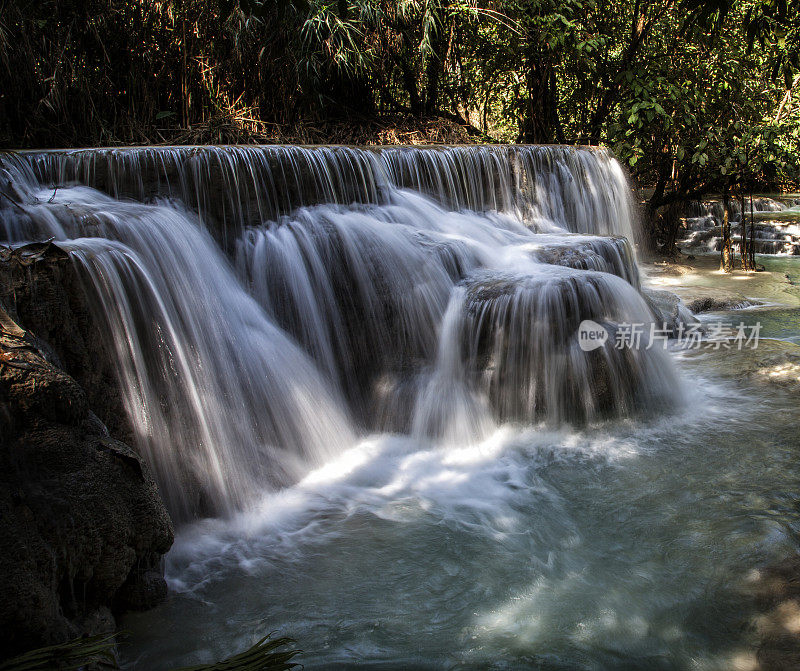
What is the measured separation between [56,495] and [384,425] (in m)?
2.73

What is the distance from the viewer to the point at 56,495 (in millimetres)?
2371

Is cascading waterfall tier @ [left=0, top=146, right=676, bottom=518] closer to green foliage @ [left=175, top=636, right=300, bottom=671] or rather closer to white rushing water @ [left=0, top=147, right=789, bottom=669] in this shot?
white rushing water @ [left=0, top=147, right=789, bottom=669]

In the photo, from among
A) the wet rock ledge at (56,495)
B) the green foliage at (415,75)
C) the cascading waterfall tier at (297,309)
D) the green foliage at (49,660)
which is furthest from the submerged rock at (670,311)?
the green foliage at (49,660)

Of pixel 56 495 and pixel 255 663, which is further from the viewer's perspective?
pixel 56 495

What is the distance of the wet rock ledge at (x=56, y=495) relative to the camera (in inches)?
84.5

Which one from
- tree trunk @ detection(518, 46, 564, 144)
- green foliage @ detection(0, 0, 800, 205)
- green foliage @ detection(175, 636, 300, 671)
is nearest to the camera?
green foliage @ detection(175, 636, 300, 671)

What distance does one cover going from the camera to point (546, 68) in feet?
37.6

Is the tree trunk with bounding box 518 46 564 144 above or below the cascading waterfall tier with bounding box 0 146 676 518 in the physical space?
above

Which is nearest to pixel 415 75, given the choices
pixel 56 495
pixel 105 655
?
pixel 56 495

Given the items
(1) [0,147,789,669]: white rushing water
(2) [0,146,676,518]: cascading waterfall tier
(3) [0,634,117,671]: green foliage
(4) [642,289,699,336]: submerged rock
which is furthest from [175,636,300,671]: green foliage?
(4) [642,289,699,336]: submerged rock

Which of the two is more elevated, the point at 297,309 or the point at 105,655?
the point at 297,309

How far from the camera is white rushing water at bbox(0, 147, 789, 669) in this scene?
2.79 m

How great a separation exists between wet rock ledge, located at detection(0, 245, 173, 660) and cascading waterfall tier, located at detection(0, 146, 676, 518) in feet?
1.87

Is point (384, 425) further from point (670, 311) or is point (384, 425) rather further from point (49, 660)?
point (670, 311)
